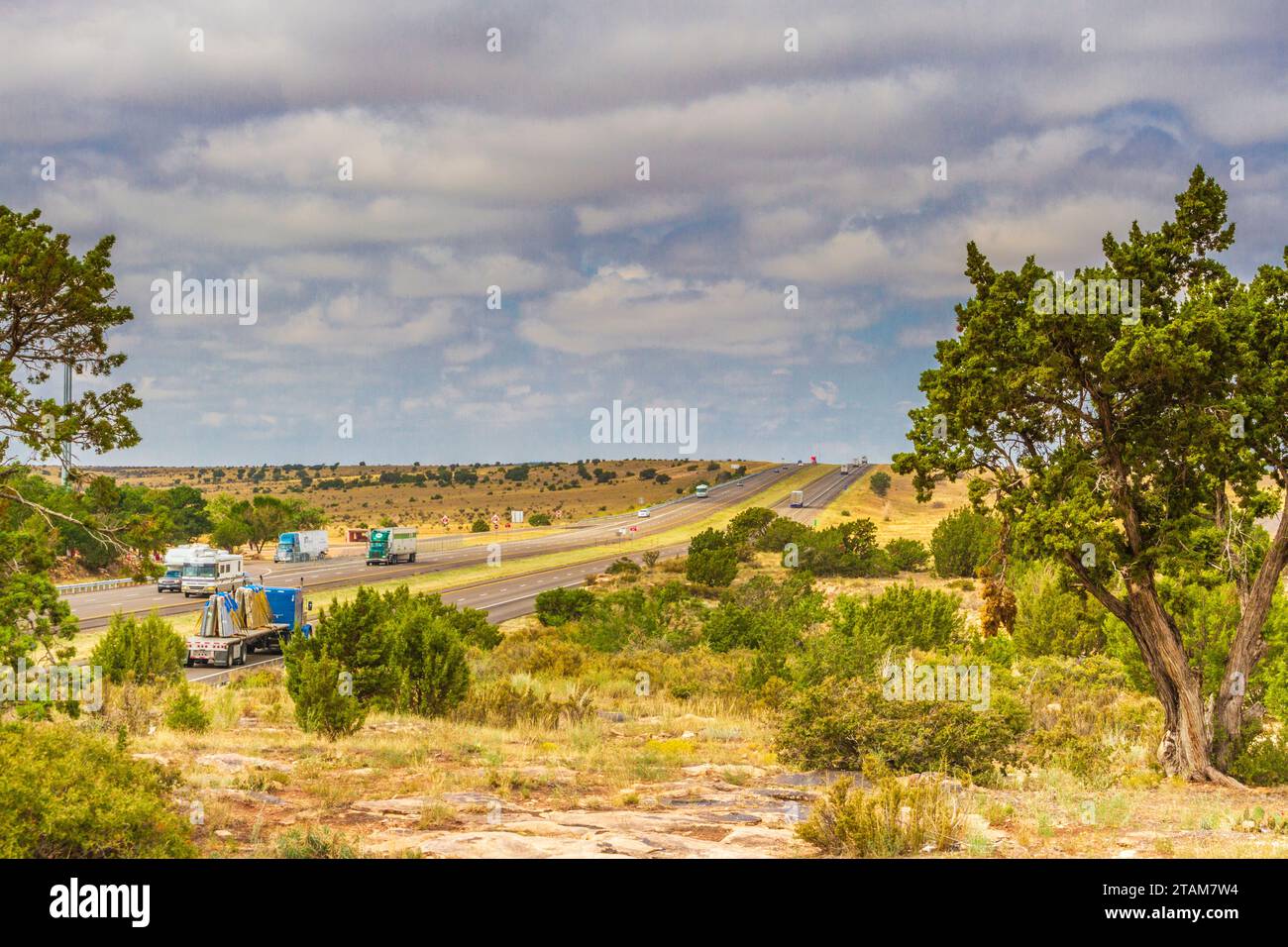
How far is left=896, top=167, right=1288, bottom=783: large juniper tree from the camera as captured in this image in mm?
15430

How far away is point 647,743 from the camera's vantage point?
1906 cm

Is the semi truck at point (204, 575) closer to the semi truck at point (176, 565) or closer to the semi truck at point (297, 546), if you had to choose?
the semi truck at point (176, 565)

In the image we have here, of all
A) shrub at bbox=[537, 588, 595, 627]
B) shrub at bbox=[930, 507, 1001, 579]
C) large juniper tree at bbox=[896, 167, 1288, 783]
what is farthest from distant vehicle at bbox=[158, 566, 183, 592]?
large juniper tree at bbox=[896, 167, 1288, 783]

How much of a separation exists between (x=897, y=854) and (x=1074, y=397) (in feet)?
31.7

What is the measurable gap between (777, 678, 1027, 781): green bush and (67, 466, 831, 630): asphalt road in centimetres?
1863

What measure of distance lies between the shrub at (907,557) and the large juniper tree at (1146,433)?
5358 cm

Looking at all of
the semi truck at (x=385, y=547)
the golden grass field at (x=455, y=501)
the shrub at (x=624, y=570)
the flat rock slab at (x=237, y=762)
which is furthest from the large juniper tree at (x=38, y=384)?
the golden grass field at (x=455, y=501)

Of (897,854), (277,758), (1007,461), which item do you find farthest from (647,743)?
(897,854)

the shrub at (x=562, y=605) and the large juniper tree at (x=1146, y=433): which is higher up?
the large juniper tree at (x=1146, y=433)

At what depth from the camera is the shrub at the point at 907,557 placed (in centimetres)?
7050

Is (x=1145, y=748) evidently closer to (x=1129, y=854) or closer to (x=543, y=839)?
(x=1129, y=854)

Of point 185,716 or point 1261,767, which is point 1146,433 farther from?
point 185,716
